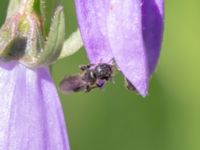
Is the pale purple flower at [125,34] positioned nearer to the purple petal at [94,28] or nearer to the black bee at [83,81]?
the purple petal at [94,28]

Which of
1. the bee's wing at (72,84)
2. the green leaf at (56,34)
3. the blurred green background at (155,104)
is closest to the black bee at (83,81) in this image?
the bee's wing at (72,84)

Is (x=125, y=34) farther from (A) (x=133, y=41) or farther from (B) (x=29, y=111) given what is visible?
(B) (x=29, y=111)

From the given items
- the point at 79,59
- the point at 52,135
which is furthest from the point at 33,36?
the point at 79,59

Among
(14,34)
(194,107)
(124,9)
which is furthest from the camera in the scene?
(194,107)

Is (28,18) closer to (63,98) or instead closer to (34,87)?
(34,87)

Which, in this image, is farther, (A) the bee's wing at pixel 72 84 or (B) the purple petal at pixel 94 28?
(A) the bee's wing at pixel 72 84

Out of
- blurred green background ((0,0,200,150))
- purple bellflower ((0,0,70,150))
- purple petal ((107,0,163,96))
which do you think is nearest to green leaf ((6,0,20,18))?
purple bellflower ((0,0,70,150))

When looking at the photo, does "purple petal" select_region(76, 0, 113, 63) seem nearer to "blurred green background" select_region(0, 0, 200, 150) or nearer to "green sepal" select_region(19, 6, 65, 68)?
"green sepal" select_region(19, 6, 65, 68)
